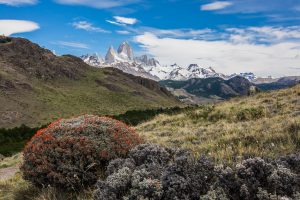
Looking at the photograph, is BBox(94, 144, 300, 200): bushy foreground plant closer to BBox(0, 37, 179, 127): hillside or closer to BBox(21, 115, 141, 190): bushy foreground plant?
BBox(21, 115, 141, 190): bushy foreground plant

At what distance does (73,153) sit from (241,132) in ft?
20.7

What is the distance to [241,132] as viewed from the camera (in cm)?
1250

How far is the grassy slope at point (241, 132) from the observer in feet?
29.9

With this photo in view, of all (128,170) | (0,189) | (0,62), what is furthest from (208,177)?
(0,62)

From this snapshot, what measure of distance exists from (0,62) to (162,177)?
16279 cm

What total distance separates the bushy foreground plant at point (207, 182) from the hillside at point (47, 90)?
95362 mm

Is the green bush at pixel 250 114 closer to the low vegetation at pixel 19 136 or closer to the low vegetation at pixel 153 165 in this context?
the low vegetation at pixel 153 165

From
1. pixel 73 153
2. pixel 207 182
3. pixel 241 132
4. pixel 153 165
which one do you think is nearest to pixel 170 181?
pixel 207 182

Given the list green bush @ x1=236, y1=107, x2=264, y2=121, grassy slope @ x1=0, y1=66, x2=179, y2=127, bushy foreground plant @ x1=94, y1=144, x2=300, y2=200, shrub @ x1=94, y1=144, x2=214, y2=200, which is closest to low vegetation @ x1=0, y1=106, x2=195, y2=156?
green bush @ x1=236, y1=107, x2=264, y2=121

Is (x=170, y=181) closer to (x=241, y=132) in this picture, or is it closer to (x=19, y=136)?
(x=241, y=132)

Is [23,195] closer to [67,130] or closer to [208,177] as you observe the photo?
[67,130]

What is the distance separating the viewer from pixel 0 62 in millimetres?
154250

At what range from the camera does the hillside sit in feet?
372

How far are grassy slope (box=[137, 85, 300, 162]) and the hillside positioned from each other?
8576 centimetres
